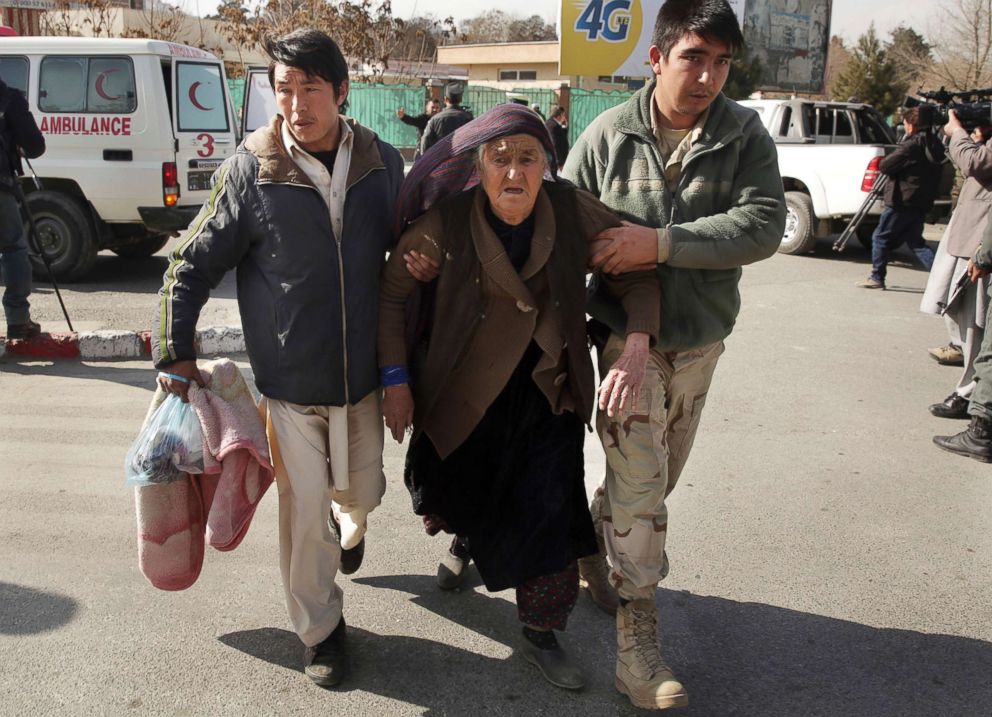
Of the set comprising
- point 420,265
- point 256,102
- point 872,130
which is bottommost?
point 420,265

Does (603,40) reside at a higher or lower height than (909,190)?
higher

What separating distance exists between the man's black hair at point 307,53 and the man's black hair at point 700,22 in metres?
0.96

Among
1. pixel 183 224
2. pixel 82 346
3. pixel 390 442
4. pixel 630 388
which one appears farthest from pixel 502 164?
pixel 183 224

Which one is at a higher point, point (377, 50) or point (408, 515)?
point (377, 50)

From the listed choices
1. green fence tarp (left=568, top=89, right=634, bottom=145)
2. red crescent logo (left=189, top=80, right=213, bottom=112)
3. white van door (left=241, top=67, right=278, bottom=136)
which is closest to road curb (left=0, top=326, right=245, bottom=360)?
red crescent logo (left=189, top=80, right=213, bottom=112)

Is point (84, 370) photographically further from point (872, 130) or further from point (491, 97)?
point (491, 97)

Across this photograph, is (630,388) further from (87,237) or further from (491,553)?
(87,237)

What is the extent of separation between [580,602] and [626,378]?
3.52ft

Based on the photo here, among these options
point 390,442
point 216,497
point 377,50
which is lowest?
point 390,442

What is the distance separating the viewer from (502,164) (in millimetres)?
2533

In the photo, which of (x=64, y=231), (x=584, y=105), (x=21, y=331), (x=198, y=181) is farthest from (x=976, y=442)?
(x=584, y=105)

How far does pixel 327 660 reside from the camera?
275cm

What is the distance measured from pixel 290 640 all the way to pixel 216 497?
629 millimetres

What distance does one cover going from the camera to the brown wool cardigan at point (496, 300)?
2625mm
